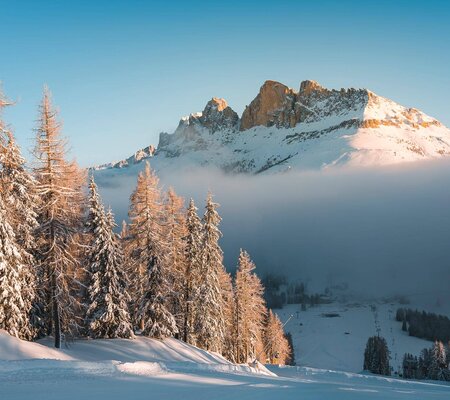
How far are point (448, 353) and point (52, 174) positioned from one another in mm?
116117

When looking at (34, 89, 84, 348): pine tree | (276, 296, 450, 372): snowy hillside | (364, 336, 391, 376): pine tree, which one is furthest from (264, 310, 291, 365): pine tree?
(276, 296, 450, 372): snowy hillside

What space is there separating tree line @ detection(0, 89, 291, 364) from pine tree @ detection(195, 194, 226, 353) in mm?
92

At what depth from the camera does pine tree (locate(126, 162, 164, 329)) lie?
104 ft

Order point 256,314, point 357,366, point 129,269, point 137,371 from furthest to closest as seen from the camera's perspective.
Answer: point 357,366 < point 256,314 < point 129,269 < point 137,371

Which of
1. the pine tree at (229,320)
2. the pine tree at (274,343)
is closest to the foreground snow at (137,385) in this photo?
the pine tree at (229,320)

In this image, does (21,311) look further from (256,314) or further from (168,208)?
(256,314)

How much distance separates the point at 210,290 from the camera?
3528cm

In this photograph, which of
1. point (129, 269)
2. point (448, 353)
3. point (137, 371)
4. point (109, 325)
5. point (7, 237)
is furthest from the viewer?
point (448, 353)

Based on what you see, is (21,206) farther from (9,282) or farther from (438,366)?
(438,366)

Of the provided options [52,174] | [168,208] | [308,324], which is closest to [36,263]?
[52,174]

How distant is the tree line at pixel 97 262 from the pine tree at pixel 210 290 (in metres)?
0.09

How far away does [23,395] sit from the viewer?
10359 mm

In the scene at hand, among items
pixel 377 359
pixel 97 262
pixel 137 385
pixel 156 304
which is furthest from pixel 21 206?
pixel 377 359

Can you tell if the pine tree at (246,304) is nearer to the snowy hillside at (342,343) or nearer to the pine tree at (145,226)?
the pine tree at (145,226)
